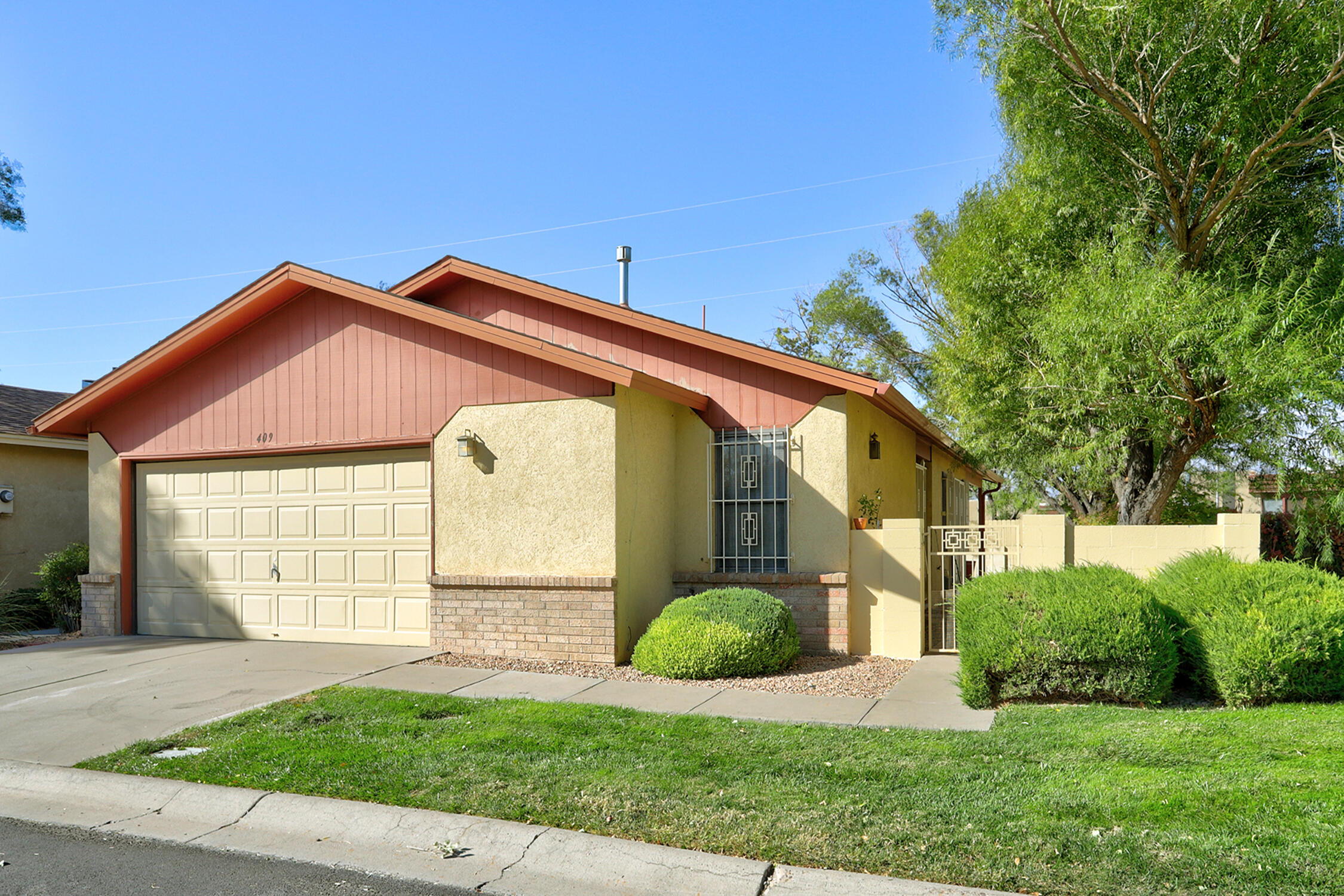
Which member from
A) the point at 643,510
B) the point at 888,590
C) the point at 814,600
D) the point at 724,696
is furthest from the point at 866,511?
the point at 724,696

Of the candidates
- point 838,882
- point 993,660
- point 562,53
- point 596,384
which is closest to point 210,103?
point 562,53

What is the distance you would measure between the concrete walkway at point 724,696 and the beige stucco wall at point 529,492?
1327 millimetres

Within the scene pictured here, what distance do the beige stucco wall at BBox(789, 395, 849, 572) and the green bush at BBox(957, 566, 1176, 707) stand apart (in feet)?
9.07

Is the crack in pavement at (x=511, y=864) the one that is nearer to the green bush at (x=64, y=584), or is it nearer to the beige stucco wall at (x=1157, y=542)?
the beige stucco wall at (x=1157, y=542)

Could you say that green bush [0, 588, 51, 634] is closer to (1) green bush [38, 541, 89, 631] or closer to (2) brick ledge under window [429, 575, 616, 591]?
(1) green bush [38, 541, 89, 631]

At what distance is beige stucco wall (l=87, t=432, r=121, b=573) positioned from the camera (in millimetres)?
12867

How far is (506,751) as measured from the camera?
253 inches

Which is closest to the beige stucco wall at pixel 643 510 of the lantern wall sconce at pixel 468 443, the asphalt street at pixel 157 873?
the lantern wall sconce at pixel 468 443

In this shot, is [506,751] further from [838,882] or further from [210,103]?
[210,103]

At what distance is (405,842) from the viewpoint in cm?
512

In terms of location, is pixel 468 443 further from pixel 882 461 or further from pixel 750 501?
pixel 882 461

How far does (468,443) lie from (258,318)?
380 cm

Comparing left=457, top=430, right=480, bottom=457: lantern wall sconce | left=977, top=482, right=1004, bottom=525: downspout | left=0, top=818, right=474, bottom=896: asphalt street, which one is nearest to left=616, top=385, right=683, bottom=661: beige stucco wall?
left=457, top=430, right=480, bottom=457: lantern wall sconce

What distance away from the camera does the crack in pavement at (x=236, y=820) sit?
5336mm
